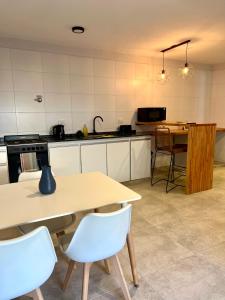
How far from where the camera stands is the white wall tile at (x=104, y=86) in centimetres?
408

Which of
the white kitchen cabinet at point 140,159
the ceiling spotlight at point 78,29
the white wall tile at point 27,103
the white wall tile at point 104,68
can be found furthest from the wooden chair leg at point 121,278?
the white wall tile at point 104,68

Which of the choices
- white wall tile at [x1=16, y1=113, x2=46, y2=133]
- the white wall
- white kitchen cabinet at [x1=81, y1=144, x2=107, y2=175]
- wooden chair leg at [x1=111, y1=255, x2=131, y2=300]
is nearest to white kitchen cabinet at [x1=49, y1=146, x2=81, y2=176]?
white kitchen cabinet at [x1=81, y1=144, x2=107, y2=175]

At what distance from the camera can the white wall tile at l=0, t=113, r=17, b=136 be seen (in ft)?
11.3

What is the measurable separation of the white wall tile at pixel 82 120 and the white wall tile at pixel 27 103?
620mm

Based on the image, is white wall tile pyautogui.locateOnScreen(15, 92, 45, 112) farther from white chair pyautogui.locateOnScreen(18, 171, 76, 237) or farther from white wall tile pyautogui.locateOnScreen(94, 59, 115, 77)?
white chair pyautogui.locateOnScreen(18, 171, 76, 237)

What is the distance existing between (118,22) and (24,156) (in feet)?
6.92

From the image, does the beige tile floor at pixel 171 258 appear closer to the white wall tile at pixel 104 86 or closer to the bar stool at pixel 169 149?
the bar stool at pixel 169 149

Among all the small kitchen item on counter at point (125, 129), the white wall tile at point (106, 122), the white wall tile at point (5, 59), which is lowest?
the small kitchen item on counter at point (125, 129)

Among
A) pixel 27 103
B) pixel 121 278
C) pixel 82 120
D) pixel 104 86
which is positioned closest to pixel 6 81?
pixel 27 103

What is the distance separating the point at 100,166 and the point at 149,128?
1613 mm

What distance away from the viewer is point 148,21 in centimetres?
263

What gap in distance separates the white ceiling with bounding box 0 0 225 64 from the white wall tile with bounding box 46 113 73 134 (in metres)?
1.13

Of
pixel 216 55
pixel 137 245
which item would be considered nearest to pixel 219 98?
pixel 216 55

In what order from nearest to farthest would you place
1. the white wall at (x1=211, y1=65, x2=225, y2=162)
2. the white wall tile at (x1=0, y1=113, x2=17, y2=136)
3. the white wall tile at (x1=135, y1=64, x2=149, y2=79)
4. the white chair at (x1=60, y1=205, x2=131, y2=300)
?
the white chair at (x1=60, y1=205, x2=131, y2=300) → the white wall tile at (x1=0, y1=113, x2=17, y2=136) → the white wall tile at (x1=135, y1=64, x2=149, y2=79) → the white wall at (x1=211, y1=65, x2=225, y2=162)
